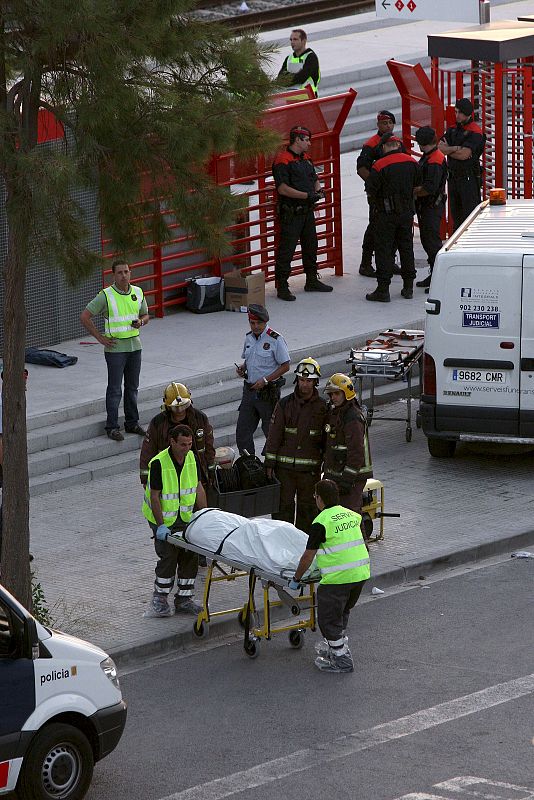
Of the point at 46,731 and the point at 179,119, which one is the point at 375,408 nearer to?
the point at 179,119

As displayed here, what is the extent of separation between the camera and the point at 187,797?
9508mm

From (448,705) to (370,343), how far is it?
22.7 feet

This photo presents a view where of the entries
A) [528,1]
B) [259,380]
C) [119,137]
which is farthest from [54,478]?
[528,1]

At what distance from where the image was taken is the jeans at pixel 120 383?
16.4 m

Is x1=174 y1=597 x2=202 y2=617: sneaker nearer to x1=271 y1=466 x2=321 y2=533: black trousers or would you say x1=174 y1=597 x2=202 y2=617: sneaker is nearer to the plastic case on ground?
the plastic case on ground

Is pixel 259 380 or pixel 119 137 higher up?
pixel 119 137

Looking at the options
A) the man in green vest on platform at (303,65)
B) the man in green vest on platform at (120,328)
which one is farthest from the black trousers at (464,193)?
the man in green vest on platform at (120,328)

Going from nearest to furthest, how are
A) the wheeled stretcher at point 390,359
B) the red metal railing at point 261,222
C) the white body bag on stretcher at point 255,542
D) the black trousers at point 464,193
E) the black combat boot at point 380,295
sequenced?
the white body bag on stretcher at point 255,542
the wheeled stretcher at point 390,359
the red metal railing at point 261,222
the black combat boot at point 380,295
the black trousers at point 464,193

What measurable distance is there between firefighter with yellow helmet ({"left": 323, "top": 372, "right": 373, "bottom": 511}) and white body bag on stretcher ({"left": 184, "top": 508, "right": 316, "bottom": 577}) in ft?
4.50

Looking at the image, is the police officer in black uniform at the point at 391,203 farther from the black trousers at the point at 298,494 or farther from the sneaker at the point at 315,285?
the black trousers at the point at 298,494

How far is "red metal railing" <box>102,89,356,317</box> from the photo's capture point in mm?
20281

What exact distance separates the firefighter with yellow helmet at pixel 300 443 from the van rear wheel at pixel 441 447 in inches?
120

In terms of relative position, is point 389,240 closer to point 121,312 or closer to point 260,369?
point 121,312

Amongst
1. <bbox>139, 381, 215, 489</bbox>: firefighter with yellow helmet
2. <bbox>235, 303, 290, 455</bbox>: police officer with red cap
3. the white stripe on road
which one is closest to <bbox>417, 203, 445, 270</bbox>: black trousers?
<bbox>235, 303, 290, 455</bbox>: police officer with red cap
